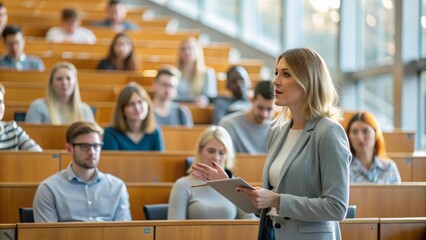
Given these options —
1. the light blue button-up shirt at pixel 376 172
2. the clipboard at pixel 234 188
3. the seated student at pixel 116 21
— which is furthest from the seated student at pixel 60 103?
the seated student at pixel 116 21

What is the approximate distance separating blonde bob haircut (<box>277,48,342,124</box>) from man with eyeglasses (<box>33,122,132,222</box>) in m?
1.75

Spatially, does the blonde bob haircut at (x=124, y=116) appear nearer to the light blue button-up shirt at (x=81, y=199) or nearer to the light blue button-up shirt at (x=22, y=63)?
the light blue button-up shirt at (x=81, y=199)

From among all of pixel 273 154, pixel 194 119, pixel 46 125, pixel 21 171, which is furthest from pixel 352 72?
pixel 273 154

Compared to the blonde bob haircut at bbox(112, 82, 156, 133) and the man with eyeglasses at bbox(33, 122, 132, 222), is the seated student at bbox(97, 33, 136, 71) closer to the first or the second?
the blonde bob haircut at bbox(112, 82, 156, 133)

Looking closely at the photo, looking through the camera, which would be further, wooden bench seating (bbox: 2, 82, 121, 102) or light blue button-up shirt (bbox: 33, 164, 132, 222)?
wooden bench seating (bbox: 2, 82, 121, 102)

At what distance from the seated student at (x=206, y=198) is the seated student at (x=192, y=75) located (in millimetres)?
3056

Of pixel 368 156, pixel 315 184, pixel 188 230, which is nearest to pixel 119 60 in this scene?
pixel 368 156

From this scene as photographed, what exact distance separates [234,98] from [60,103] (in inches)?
61.9

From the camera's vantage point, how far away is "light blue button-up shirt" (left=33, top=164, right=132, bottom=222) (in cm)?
426

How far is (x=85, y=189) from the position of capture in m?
4.38

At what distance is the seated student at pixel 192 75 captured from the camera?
7.75 metres

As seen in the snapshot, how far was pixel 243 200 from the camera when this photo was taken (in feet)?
9.77

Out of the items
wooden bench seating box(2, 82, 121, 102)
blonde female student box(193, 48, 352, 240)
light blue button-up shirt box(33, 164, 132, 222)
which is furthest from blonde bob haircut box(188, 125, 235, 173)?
wooden bench seating box(2, 82, 121, 102)

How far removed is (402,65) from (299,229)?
4980mm
